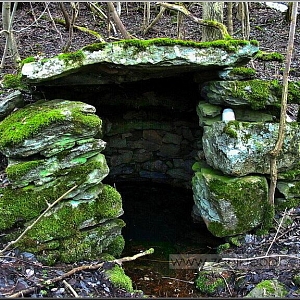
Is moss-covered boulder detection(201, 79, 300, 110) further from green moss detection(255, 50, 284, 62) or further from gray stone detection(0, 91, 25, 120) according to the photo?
gray stone detection(0, 91, 25, 120)

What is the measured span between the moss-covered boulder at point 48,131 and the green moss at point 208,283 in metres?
1.81

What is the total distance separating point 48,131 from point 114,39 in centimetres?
219

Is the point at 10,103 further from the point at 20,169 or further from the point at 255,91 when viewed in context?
the point at 255,91

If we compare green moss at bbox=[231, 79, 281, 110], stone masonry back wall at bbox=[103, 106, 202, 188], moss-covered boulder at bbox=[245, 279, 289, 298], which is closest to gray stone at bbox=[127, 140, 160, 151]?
stone masonry back wall at bbox=[103, 106, 202, 188]

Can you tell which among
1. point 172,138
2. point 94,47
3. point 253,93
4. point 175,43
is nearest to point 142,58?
point 175,43

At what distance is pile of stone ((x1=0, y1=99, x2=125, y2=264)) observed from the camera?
367 centimetres

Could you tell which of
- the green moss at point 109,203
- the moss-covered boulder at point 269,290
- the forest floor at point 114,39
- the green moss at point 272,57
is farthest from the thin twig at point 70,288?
the green moss at point 272,57

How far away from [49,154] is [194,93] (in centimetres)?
326

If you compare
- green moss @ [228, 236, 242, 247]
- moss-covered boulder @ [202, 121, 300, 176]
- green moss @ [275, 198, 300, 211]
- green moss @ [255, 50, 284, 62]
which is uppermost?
green moss @ [255, 50, 284, 62]

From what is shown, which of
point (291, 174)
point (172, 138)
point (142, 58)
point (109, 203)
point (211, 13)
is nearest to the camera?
point (109, 203)

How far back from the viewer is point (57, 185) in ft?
12.4

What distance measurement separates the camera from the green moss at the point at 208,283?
3.88 metres

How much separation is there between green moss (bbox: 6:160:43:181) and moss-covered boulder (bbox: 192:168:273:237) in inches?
74.3

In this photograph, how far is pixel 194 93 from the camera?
640 cm
